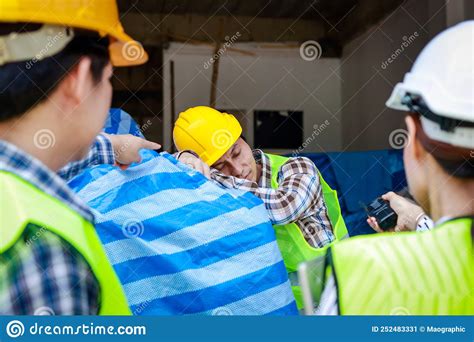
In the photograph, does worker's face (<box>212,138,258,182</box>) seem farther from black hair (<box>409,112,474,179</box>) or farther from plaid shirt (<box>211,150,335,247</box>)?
black hair (<box>409,112,474,179</box>)

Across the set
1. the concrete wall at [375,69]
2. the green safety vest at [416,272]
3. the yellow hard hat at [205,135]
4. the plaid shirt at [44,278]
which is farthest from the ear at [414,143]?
the concrete wall at [375,69]

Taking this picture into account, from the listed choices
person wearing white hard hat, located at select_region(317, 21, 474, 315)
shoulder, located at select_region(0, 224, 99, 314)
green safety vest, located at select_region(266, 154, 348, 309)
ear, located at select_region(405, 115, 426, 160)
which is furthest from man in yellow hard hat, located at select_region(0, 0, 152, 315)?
green safety vest, located at select_region(266, 154, 348, 309)

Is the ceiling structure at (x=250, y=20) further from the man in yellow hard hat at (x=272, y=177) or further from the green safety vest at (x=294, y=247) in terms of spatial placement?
the green safety vest at (x=294, y=247)

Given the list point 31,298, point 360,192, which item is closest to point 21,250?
point 31,298

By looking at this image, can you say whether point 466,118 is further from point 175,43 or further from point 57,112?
point 175,43

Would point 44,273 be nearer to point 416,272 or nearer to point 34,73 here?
point 34,73

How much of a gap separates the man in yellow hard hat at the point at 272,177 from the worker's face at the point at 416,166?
2.56 ft

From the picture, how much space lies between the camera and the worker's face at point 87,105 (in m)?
1.16

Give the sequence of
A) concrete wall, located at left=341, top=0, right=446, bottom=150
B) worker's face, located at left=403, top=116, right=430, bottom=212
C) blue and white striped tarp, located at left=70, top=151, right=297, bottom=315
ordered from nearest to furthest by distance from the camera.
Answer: worker's face, located at left=403, top=116, right=430, bottom=212, blue and white striped tarp, located at left=70, top=151, right=297, bottom=315, concrete wall, located at left=341, top=0, right=446, bottom=150

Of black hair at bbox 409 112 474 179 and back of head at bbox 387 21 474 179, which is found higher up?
back of head at bbox 387 21 474 179

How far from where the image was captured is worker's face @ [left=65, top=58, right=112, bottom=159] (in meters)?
1.16

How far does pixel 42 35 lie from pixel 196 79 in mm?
2484

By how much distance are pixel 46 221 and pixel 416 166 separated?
2.22 feet

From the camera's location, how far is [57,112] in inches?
45.2
